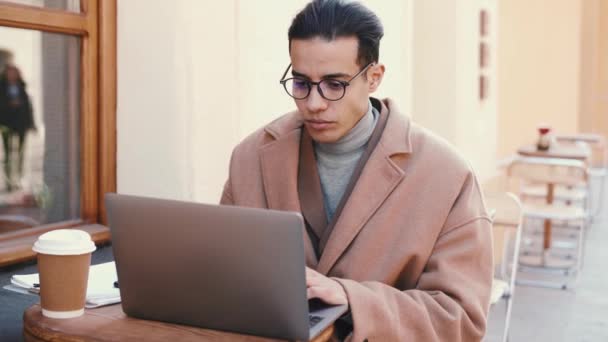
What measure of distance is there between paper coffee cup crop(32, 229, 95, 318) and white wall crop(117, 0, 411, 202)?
1112mm

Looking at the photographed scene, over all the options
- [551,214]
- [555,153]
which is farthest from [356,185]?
[555,153]

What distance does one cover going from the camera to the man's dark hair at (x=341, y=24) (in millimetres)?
2066

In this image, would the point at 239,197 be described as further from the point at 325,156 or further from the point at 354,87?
the point at 354,87

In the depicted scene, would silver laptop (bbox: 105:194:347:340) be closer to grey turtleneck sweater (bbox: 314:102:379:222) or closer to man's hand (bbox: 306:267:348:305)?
man's hand (bbox: 306:267:348:305)

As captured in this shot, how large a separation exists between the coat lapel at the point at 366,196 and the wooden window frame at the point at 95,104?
100 cm

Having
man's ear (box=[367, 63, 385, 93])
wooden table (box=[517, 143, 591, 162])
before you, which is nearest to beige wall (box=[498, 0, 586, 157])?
wooden table (box=[517, 143, 591, 162])

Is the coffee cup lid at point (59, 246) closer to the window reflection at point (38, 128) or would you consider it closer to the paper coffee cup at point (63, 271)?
the paper coffee cup at point (63, 271)

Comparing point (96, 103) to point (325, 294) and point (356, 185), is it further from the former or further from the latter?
point (325, 294)

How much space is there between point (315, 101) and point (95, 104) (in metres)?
1.03

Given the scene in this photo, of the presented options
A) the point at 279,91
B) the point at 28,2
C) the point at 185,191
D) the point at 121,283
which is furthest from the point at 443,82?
the point at 121,283

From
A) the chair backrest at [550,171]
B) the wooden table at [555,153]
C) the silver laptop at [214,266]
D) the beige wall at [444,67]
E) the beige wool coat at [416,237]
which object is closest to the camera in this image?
the silver laptop at [214,266]

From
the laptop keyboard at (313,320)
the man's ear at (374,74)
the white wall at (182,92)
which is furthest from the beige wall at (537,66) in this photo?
the laptop keyboard at (313,320)

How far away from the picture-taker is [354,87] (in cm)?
209

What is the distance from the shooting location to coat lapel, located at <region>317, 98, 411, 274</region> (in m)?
2.10
